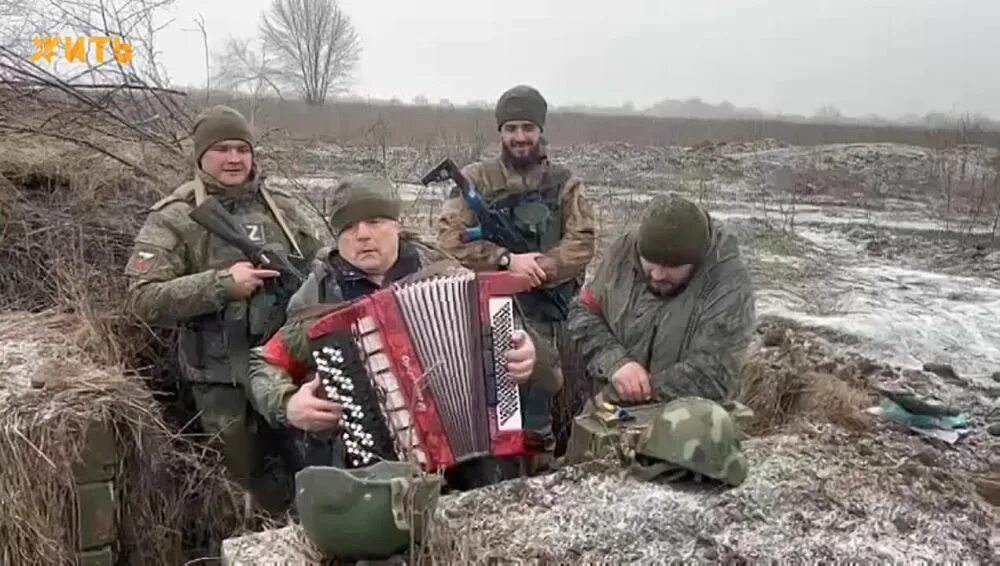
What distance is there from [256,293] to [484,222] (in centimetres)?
120

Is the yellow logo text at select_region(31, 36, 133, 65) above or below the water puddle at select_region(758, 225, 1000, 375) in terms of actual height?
above

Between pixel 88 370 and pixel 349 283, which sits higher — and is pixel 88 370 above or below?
below

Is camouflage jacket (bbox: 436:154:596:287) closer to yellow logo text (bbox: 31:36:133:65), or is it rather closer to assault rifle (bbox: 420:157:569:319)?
assault rifle (bbox: 420:157:569:319)

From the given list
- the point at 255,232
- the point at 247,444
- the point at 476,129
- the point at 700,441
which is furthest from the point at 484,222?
the point at 476,129

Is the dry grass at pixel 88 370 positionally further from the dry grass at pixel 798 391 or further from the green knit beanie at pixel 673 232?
the dry grass at pixel 798 391

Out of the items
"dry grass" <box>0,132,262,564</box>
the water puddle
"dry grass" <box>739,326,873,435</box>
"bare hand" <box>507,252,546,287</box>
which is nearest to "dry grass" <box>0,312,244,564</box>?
"dry grass" <box>0,132,262,564</box>

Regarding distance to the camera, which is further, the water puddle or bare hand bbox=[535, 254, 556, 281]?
the water puddle

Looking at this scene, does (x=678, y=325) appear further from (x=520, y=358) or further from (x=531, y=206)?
(x=531, y=206)

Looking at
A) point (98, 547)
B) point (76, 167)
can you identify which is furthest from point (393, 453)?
point (76, 167)

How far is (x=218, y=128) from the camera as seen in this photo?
4.34 meters

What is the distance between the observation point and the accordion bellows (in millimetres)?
3100

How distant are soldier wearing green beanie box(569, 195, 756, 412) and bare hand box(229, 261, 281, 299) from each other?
4.82ft

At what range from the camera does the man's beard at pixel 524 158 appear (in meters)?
4.82

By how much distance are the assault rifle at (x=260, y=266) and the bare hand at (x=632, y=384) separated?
1.55 metres
